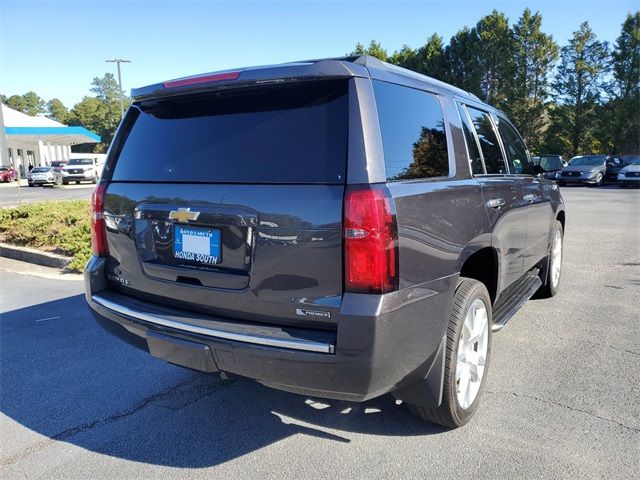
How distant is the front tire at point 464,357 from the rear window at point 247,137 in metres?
1.10

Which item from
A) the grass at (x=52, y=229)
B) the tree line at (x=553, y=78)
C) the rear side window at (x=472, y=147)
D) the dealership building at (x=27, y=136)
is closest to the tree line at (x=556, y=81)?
the tree line at (x=553, y=78)

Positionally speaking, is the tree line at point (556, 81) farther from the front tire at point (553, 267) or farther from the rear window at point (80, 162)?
the front tire at point (553, 267)

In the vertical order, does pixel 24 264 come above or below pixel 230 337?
below

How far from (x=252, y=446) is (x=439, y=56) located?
4292 centimetres

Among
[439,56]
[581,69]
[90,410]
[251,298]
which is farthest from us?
[439,56]

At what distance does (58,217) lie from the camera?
356 inches

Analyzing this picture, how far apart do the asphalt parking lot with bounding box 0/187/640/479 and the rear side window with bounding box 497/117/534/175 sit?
4.85ft

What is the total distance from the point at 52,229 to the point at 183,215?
→ 272 inches

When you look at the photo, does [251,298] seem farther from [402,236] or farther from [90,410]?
[90,410]

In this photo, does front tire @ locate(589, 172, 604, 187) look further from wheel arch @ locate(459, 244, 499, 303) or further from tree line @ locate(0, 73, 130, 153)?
tree line @ locate(0, 73, 130, 153)

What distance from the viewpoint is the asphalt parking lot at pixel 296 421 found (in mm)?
2668

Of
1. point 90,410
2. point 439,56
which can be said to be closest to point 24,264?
point 90,410

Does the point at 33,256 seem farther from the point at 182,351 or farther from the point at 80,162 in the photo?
the point at 80,162

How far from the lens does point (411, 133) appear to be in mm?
2727
